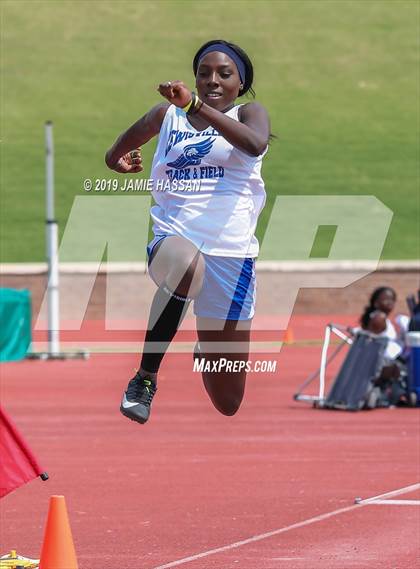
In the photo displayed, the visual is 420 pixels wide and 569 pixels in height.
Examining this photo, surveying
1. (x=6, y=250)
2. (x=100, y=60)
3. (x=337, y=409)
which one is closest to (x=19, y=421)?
(x=337, y=409)

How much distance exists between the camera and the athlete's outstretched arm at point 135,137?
6.16 m

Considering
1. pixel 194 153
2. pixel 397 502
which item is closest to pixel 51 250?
pixel 397 502

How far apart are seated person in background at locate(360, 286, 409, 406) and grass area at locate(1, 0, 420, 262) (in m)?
16.5

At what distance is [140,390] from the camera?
20.0 feet

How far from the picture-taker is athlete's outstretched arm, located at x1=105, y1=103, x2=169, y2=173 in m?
6.16

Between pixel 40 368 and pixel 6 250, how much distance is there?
1195 cm

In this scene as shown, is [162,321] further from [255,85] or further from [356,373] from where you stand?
[255,85]

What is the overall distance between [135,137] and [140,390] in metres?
1.04

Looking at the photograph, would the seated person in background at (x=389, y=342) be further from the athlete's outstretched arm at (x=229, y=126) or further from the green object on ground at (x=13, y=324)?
the athlete's outstretched arm at (x=229, y=126)

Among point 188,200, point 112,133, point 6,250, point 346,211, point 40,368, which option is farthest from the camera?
point 112,133

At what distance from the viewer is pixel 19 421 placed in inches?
627

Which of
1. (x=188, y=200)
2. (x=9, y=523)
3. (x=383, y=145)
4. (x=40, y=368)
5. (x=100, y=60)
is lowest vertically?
(x=9, y=523)

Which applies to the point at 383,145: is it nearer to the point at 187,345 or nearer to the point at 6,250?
the point at 6,250

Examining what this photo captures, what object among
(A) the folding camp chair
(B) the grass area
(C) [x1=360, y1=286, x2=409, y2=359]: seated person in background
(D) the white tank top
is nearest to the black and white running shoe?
(D) the white tank top
